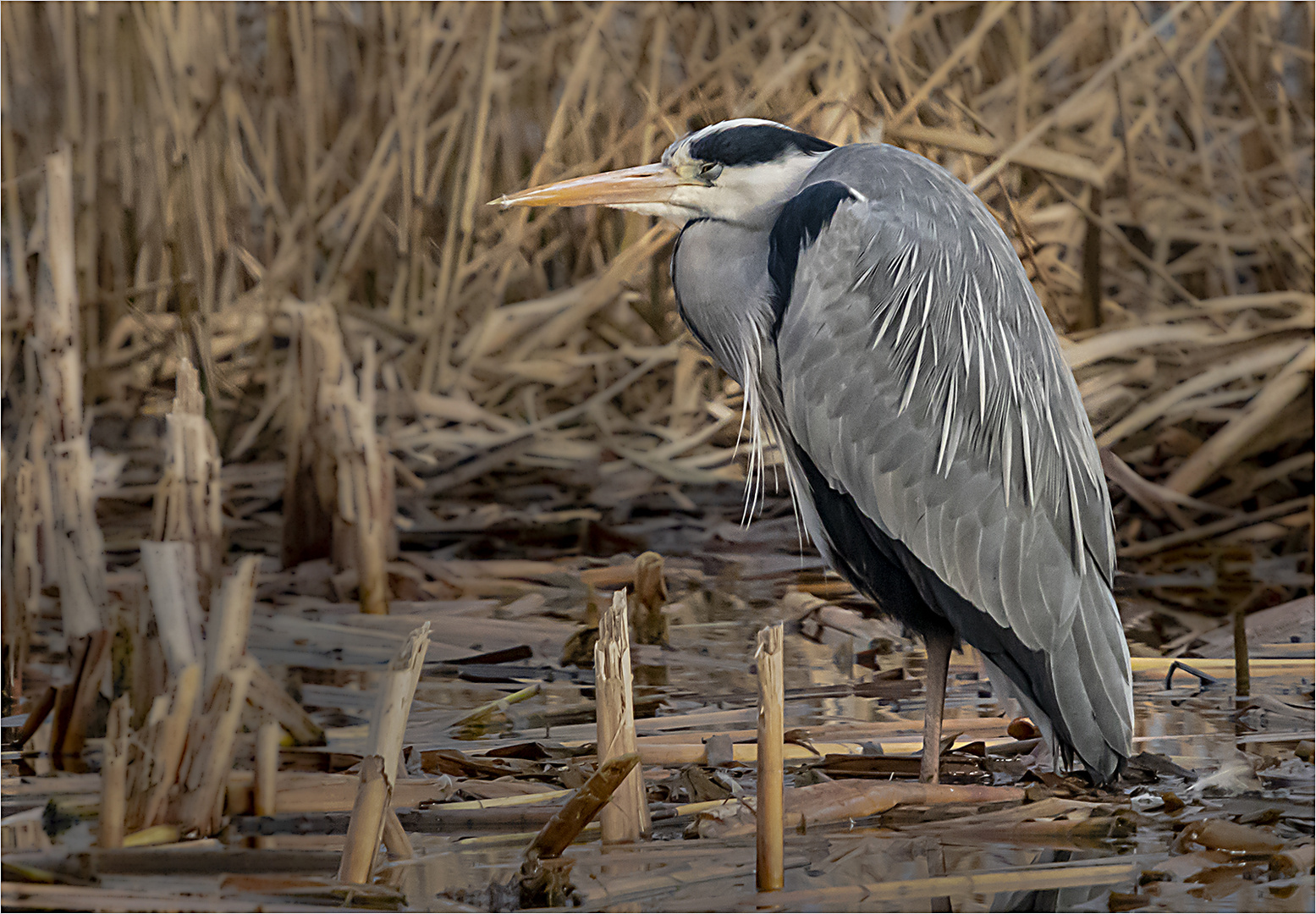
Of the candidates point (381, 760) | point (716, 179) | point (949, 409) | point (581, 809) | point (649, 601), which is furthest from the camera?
point (649, 601)

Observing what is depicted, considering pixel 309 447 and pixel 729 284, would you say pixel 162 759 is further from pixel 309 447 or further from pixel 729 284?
pixel 309 447

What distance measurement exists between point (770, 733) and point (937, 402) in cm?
96

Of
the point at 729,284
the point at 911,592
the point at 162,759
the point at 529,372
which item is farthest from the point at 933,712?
the point at 529,372

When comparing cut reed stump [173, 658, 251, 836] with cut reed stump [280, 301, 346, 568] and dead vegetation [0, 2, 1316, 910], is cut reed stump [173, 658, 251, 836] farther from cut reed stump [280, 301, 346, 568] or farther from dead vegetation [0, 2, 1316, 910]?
cut reed stump [280, 301, 346, 568]

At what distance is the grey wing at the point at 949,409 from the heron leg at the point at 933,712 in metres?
0.10

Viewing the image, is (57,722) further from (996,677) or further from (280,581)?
(996,677)

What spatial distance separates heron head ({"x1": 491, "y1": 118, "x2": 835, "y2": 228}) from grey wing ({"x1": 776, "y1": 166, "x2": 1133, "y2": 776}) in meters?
0.20

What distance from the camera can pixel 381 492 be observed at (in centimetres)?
359

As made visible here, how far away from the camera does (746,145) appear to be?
2.61 meters

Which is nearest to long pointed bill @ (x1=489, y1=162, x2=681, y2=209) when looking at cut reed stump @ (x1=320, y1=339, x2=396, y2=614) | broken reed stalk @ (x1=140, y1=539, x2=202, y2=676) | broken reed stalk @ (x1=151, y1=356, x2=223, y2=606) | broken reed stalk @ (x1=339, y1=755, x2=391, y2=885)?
broken reed stalk @ (x1=151, y1=356, x2=223, y2=606)

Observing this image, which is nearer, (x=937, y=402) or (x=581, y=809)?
(x=581, y=809)

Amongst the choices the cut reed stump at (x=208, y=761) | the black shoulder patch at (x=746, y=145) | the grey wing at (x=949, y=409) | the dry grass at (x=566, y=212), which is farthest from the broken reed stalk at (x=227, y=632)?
the dry grass at (x=566, y=212)

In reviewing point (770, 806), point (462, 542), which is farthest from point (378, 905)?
point (462, 542)

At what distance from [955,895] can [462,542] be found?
2495mm
